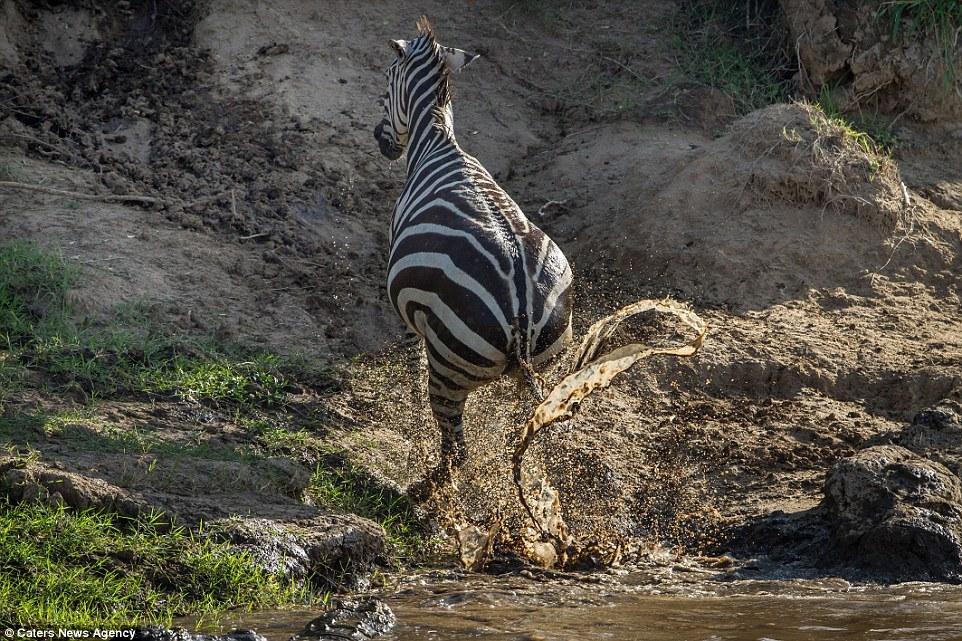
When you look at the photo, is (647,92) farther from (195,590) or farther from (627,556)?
(195,590)

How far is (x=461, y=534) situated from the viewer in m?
5.59

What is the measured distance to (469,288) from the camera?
5.31 meters

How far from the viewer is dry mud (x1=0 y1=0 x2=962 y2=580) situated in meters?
6.41

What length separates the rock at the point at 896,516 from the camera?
5176 millimetres

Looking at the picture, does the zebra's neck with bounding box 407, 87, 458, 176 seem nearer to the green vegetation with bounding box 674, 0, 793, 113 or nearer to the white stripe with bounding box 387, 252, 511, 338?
the white stripe with bounding box 387, 252, 511, 338

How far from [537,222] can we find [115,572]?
16.3 ft

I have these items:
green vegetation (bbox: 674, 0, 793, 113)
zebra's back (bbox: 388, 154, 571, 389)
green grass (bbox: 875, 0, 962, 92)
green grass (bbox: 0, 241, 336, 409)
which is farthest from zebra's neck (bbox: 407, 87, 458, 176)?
green grass (bbox: 875, 0, 962, 92)

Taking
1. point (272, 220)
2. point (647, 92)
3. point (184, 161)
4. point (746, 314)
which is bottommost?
point (746, 314)

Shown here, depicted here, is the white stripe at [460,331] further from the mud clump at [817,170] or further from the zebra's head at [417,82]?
the mud clump at [817,170]

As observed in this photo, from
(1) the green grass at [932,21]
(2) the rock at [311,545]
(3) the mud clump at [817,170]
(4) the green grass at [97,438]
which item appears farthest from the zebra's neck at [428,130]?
(1) the green grass at [932,21]

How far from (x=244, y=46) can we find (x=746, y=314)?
493cm

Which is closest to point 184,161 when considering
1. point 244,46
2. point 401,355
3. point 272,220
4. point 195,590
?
point 272,220

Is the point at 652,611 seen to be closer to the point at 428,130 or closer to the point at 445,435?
the point at 445,435

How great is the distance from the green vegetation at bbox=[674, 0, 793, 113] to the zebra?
468 cm
